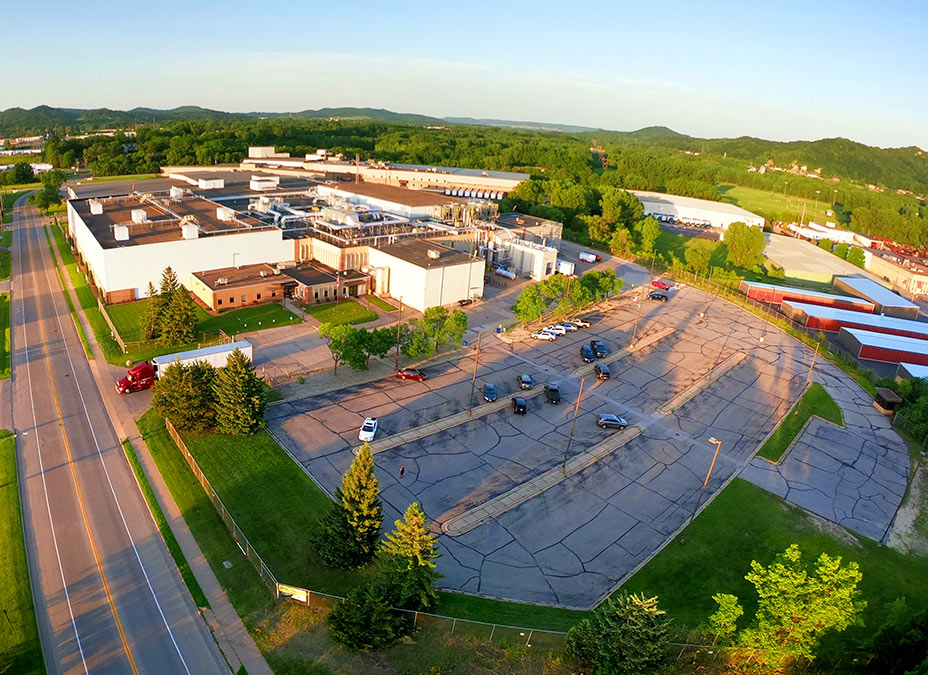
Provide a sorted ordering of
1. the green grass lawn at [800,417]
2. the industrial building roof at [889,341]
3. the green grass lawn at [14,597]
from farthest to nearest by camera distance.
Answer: the industrial building roof at [889,341]
the green grass lawn at [800,417]
the green grass lawn at [14,597]

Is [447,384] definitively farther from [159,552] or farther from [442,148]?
[442,148]

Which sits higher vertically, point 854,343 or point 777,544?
point 854,343

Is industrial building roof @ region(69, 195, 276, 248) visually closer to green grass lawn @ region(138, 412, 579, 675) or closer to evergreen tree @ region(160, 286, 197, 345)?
evergreen tree @ region(160, 286, 197, 345)

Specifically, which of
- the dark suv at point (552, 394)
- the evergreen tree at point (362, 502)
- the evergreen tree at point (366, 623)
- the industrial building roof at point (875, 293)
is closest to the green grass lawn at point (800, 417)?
the dark suv at point (552, 394)

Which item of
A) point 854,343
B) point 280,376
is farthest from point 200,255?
point 854,343

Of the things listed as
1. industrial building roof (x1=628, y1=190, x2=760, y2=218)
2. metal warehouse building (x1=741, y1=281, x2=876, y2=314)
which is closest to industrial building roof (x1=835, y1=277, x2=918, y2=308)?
metal warehouse building (x1=741, y1=281, x2=876, y2=314)

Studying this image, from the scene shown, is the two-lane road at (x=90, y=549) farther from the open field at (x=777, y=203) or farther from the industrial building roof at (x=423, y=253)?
the open field at (x=777, y=203)

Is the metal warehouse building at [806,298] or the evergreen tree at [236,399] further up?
the metal warehouse building at [806,298]

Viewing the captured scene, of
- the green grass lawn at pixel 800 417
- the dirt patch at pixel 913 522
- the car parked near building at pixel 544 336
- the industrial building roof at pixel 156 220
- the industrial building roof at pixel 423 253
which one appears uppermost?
the industrial building roof at pixel 156 220
